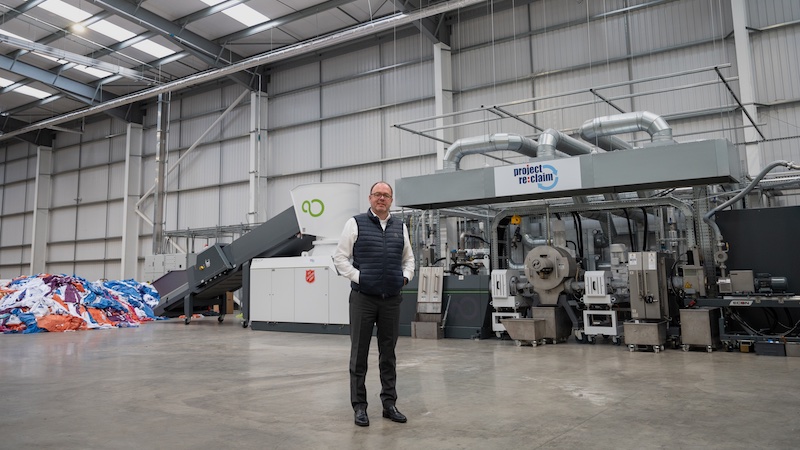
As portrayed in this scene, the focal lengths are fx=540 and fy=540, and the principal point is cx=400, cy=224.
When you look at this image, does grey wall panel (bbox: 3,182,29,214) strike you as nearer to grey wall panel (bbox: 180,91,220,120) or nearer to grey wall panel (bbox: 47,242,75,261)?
grey wall panel (bbox: 47,242,75,261)

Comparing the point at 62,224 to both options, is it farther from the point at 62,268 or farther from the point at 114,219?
the point at 114,219

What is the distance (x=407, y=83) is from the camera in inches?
594

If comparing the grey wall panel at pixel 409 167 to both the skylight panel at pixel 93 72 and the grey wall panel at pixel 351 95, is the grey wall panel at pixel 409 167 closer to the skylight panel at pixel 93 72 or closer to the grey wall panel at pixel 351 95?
the grey wall panel at pixel 351 95

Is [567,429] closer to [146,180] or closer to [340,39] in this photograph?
[340,39]

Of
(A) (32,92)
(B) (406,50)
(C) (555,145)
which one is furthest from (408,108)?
(A) (32,92)

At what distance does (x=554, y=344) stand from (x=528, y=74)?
26.1 feet

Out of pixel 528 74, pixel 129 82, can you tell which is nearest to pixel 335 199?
pixel 528 74

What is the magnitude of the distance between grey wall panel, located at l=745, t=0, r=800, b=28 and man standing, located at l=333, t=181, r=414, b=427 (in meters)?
11.2

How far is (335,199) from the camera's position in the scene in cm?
1012

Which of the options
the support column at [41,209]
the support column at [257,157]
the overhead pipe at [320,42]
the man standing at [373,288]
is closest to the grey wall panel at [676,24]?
the overhead pipe at [320,42]

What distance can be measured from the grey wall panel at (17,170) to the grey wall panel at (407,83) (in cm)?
1792

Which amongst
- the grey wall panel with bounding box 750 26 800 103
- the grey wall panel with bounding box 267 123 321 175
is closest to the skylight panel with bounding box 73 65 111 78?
the grey wall panel with bounding box 267 123 321 175

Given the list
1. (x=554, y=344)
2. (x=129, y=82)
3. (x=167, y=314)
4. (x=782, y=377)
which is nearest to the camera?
(x=782, y=377)

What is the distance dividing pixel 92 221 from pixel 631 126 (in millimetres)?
21094
